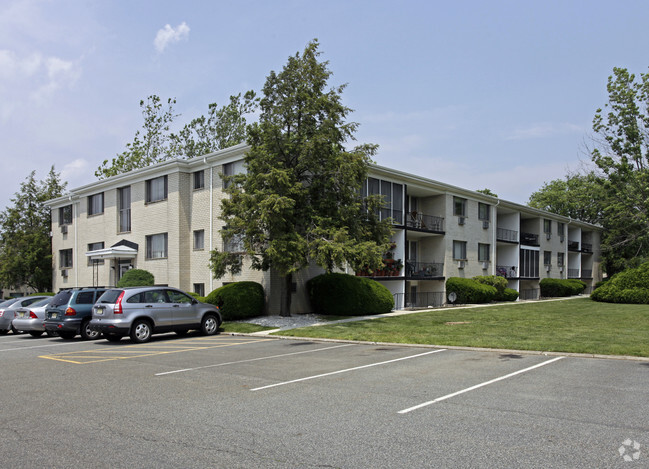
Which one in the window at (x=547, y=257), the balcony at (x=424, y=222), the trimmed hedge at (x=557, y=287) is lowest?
the trimmed hedge at (x=557, y=287)

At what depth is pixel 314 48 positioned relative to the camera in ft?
70.9

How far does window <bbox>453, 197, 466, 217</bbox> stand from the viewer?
3406 cm

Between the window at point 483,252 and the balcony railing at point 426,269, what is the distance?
14.8 ft

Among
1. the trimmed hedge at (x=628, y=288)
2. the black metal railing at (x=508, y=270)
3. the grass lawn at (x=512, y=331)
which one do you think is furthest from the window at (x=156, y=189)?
the trimmed hedge at (x=628, y=288)

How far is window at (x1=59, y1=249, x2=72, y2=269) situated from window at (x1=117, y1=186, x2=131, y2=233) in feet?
24.3

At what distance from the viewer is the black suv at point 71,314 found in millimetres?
17797

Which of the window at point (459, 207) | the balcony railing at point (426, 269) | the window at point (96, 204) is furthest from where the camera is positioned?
the window at point (96, 204)

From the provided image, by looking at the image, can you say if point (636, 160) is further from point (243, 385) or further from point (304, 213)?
point (243, 385)

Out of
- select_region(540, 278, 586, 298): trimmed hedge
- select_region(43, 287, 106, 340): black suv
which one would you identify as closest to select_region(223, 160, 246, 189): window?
select_region(43, 287, 106, 340): black suv

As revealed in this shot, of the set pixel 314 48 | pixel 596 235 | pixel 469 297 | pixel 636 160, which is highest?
pixel 314 48

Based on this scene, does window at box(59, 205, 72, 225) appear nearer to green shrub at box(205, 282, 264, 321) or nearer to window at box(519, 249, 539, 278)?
green shrub at box(205, 282, 264, 321)

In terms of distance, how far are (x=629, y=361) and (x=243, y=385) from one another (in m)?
7.97

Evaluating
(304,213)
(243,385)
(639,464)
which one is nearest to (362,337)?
(304,213)

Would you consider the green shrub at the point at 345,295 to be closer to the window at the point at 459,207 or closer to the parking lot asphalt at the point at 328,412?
the parking lot asphalt at the point at 328,412
